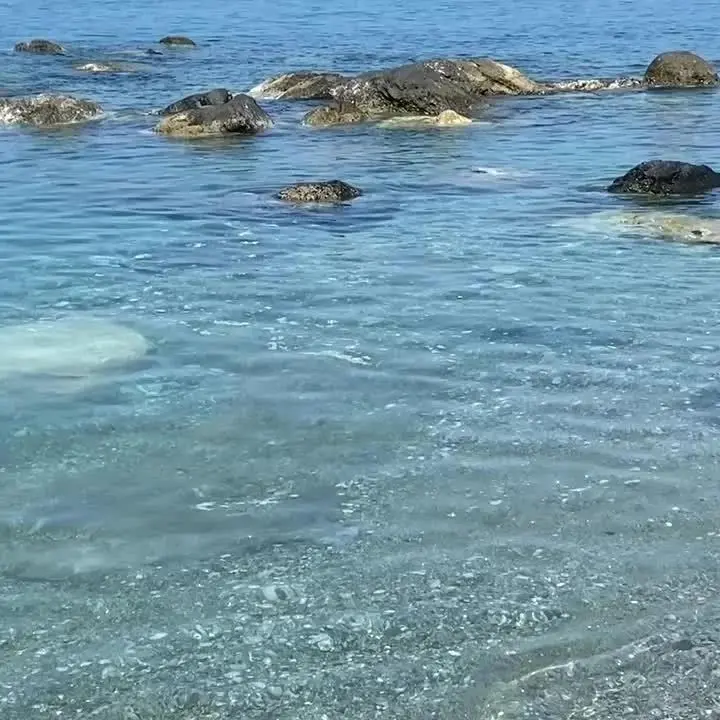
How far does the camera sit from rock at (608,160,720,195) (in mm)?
17734

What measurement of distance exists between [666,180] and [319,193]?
5157mm

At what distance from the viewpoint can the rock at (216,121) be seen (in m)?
24.9

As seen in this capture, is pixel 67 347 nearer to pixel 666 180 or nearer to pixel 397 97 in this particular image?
pixel 666 180

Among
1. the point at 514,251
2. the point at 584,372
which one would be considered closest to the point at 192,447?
the point at 584,372

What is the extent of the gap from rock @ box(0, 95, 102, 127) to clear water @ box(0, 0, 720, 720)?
8.10m

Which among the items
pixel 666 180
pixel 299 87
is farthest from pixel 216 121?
pixel 666 180

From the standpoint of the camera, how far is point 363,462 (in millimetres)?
8344

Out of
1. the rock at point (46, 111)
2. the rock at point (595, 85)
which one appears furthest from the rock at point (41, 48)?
the rock at point (595, 85)

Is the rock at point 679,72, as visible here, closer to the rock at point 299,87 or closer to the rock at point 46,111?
the rock at point 299,87

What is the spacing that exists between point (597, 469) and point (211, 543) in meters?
2.70

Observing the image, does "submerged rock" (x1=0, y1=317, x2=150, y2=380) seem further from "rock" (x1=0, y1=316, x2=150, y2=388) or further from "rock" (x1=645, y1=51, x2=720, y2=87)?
"rock" (x1=645, y1=51, x2=720, y2=87)

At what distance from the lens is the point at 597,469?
26.7ft

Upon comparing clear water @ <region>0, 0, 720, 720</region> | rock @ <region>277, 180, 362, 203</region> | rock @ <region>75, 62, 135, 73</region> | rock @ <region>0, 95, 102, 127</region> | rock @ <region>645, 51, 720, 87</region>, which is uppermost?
rock @ <region>75, 62, 135, 73</region>

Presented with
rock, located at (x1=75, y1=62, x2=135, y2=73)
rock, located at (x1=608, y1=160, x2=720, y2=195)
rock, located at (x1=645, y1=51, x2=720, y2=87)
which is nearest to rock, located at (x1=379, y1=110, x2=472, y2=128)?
rock, located at (x1=608, y1=160, x2=720, y2=195)
